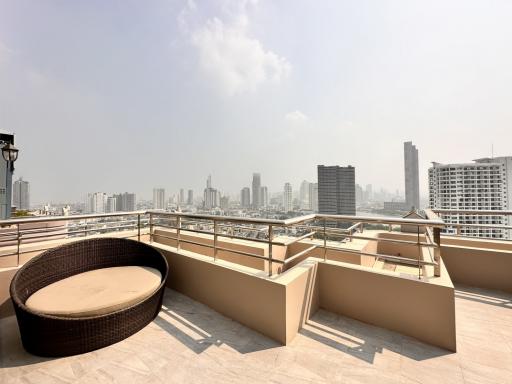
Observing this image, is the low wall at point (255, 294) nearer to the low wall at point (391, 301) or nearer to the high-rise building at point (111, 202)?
the low wall at point (391, 301)

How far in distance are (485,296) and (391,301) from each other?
1.96 m

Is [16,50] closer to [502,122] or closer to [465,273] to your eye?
[465,273]

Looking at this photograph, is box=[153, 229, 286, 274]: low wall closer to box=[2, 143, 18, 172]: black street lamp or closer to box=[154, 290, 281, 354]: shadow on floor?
box=[154, 290, 281, 354]: shadow on floor

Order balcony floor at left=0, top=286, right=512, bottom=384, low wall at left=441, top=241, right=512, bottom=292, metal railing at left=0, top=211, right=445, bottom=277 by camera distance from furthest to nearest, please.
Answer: low wall at left=441, top=241, right=512, bottom=292 < metal railing at left=0, top=211, right=445, bottom=277 < balcony floor at left=0, top=286, right=512, bottom=384

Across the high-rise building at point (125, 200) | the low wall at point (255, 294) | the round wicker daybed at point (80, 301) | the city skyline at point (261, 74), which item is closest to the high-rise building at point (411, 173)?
the city skyline at point (261, 74)

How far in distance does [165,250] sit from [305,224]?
2246mm

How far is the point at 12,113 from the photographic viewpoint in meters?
7.58

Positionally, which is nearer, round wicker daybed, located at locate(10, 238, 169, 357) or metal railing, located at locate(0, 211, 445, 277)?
round wicker daybed, located at locate(10, 238, 169, 357)

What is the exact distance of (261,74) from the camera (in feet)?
23.3

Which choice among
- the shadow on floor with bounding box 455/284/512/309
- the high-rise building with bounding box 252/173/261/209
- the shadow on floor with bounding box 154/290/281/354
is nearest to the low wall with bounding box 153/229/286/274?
the shadow on floor with bounding box 154/290/281/354

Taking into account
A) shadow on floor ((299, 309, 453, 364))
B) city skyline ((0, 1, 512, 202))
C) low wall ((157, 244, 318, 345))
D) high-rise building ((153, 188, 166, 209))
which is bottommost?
shadow on floor ((299, 309, 453, 364))

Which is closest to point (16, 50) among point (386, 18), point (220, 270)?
point (220, 270)

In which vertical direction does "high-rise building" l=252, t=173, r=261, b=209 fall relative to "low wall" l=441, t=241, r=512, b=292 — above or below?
above

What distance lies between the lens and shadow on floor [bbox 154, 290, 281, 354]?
6.77ft
